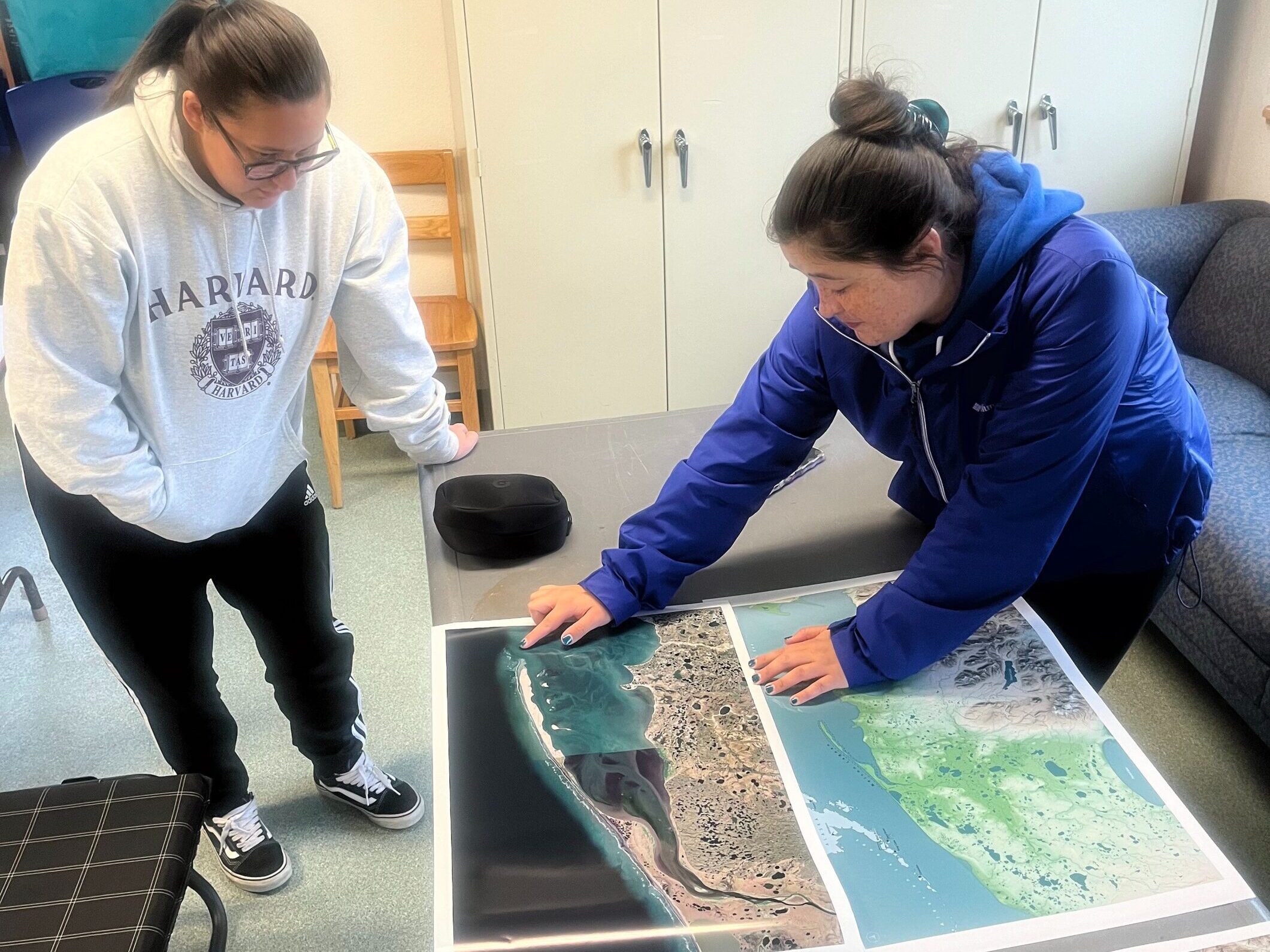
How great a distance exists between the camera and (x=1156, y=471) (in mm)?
1116

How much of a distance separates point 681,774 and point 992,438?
0.43 meters

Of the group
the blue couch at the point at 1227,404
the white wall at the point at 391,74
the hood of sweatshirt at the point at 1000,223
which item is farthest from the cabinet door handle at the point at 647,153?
the hood of sweatshirt at the point at 1000,223

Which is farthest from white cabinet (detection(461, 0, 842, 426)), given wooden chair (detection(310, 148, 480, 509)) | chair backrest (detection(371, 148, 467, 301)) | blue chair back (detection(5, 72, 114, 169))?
blue chair back (detection(5, 72, 114, 169))

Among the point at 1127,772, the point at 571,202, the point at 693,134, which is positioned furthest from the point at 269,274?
the point at 693,134

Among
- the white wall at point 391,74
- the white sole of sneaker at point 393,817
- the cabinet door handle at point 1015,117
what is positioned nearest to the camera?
the white sole of sneaker at point 393,817

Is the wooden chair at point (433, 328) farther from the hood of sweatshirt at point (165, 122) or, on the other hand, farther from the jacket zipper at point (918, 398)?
the jacket zipper at point (918, 398)

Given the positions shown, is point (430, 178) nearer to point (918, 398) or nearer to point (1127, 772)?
point (918, 398)

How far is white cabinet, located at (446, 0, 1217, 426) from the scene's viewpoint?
2498mm

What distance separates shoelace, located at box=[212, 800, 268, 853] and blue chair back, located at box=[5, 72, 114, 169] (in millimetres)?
2055

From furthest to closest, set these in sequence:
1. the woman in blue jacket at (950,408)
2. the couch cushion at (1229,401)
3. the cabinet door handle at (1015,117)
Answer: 1. the cabinet door handle at (1015,117)
2. the couch cushion at (1229,401)
3. the woman in blue jacket at (950,408)

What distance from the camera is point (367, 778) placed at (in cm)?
178

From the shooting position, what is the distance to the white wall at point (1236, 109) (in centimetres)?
265

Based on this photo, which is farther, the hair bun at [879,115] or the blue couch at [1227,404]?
the blue couch at [1227,404]

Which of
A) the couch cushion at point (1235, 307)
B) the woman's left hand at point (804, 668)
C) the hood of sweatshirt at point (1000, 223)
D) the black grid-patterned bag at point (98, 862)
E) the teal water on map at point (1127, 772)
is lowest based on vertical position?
the black grid-patterned bag at point (98, 862)
